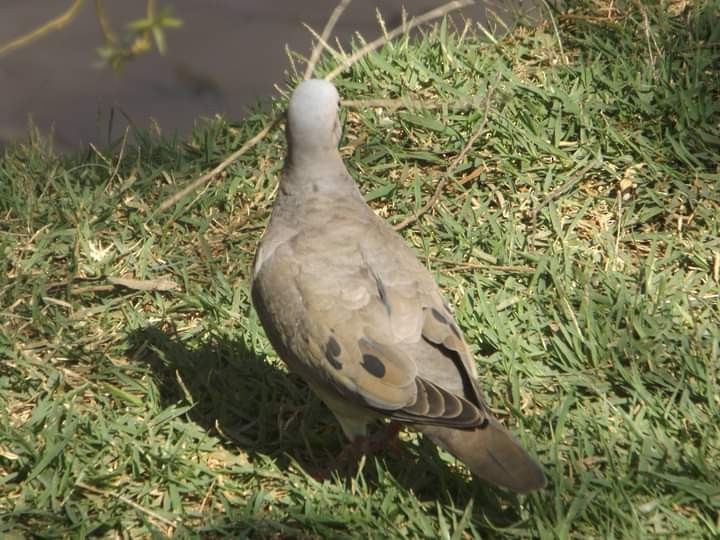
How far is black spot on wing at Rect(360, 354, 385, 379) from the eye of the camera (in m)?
3.47

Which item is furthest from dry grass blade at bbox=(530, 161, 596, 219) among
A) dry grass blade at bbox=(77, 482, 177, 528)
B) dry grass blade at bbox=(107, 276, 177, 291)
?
dry grass blade at bbox=(77, 482, 177, 528)

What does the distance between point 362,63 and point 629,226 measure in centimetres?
159

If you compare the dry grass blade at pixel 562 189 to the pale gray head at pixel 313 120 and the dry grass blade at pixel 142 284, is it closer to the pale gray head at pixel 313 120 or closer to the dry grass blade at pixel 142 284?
the pale gray head at pixel 313 120

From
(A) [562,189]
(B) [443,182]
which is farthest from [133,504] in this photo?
(A) [562,189]

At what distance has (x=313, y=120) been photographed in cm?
389

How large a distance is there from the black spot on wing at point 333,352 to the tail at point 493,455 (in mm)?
344

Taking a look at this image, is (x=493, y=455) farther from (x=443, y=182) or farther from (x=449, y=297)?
(x=443, y=182)

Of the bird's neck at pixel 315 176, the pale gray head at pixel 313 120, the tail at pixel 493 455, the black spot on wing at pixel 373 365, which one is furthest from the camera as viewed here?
the bird's neck at pixel 315 176

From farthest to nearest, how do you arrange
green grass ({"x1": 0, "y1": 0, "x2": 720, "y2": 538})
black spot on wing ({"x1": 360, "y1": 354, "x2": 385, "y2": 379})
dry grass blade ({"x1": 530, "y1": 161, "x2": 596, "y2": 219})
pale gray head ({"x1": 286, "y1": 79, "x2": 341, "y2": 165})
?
dry grass blade ({"x1": 530, "y1": 161, "x2": 596, "y2": 219}) < pale gray head ({"x1": 286, "y1": 79, "x2": 341, "y2": 165}) < green grass ({"x1": 0, "y1": 0, "x2": 720, "y2": 538}) < black spot on wing ({"x1": 360, "y1": 354, "x2": 385, "y2": 379})

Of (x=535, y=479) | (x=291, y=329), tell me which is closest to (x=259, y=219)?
(x=291, y=329)

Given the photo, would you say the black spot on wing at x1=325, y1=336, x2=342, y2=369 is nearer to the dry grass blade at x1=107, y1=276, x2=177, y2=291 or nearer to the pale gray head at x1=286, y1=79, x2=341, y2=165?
the pale gray head at x1=286, y1=79, x2=341, y2=165

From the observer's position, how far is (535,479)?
321cm

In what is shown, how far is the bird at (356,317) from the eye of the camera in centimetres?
337

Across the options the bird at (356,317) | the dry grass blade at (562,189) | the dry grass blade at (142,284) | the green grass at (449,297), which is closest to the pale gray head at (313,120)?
the bird at (356,317)
